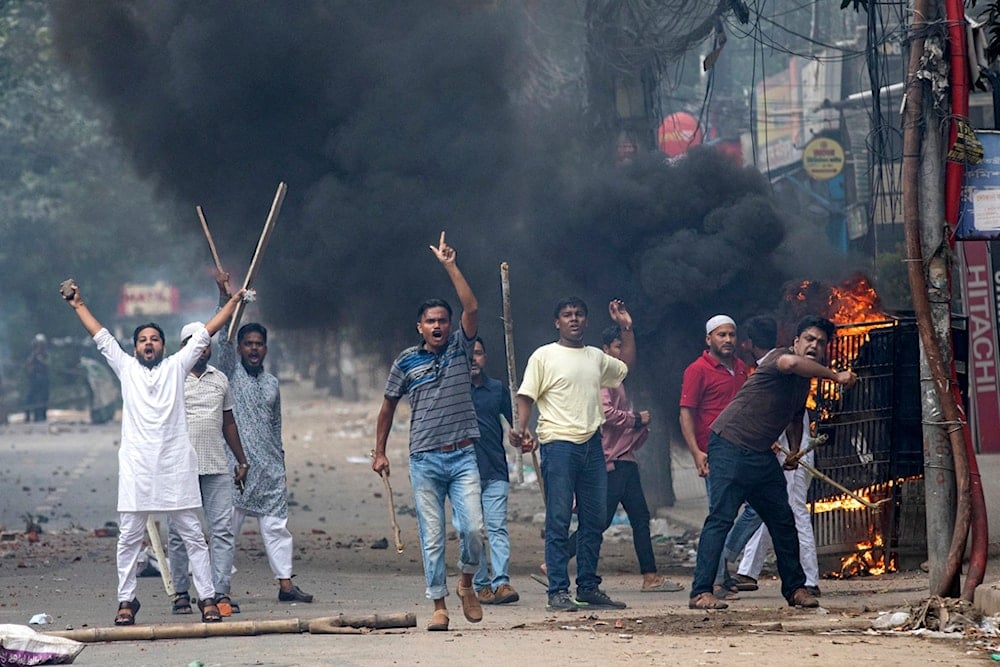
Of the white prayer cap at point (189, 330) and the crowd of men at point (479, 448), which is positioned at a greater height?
the white prayer cap at point (189, 330)

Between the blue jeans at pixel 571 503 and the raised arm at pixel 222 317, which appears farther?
the blue jeans at pixel 571 503

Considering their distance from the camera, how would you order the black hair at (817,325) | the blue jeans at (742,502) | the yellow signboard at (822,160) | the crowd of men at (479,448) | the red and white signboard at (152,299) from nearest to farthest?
the crowd of men at (479,448) < the black hair at (817,325) < the blue jeans at (742,502) < the yellow signboard at (822,160) < the red and white signboard at (152,299)

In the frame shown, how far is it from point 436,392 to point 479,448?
1172mm

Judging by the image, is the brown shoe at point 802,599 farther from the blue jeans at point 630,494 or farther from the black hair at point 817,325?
the blue jeans at point 630,494

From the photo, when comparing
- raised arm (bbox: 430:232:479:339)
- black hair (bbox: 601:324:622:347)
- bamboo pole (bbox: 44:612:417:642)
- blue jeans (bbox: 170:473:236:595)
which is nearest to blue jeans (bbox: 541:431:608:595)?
black hair (bbox: 601:324:622:347)

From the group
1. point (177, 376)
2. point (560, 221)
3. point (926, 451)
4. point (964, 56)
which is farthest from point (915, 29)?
point (560, 221)

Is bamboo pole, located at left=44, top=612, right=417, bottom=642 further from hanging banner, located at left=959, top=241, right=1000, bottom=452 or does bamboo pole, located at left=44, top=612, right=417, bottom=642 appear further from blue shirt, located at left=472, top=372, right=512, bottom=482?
hanging banner, located at left=959, top=241, right=1000, bottom=452

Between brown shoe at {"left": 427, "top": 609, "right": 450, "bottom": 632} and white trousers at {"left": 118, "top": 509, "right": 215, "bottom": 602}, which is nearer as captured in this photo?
brown shoe at {"left": 427, "top": 609, "right": 450, "bottom": 632}

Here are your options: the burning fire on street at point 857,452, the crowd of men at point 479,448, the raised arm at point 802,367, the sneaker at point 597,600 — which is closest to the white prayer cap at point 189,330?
the crowd of men at point 479,448

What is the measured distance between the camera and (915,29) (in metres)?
6.98

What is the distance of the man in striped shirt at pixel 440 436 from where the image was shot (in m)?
7.15

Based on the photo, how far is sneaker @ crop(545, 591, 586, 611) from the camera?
789cm

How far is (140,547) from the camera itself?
7.54m

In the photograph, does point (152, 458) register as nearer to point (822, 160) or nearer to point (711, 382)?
point (711, 382)
